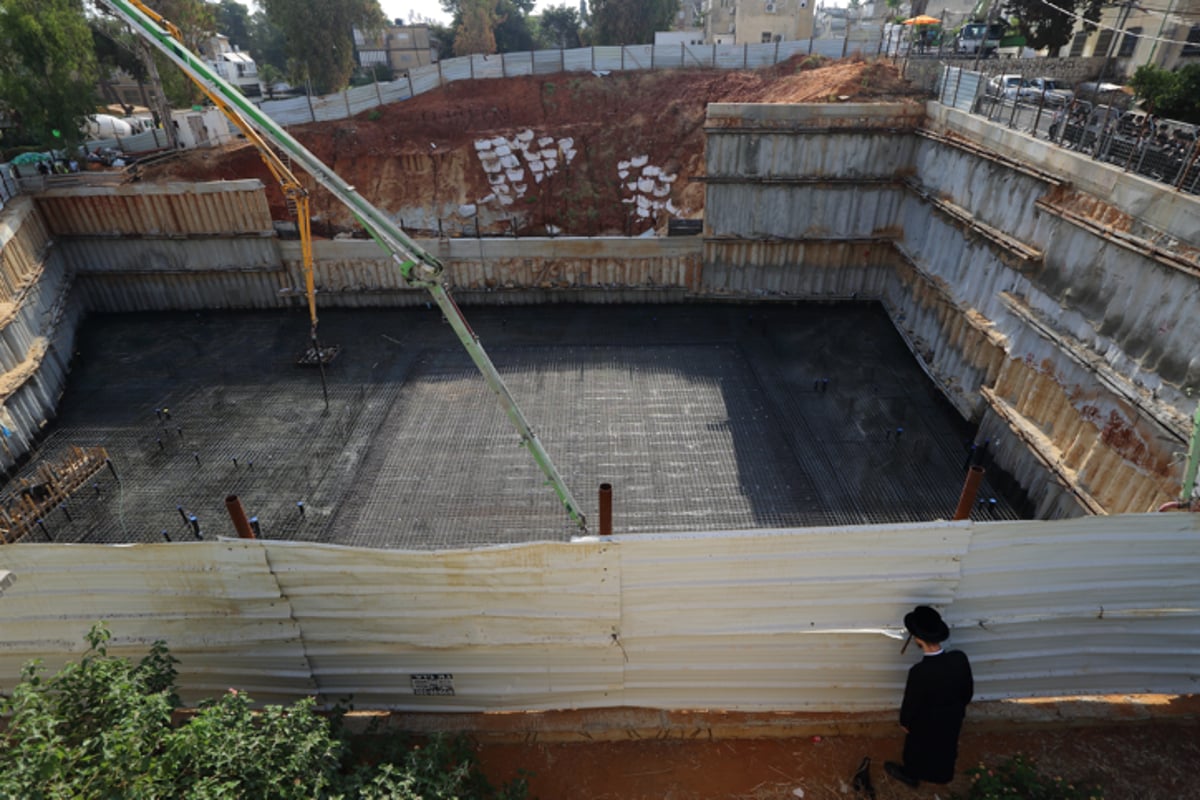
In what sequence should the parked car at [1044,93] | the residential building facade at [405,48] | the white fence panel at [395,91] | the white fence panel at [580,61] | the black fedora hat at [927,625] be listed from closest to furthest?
the black fedora hat at [927,625] → the parked car at [1044,93] → the white fence panel at [395,91] → the white fence panel at [580,61] → the residential building facade at [405,48]

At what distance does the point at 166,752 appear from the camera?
445 cm

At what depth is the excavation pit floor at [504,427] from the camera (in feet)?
39.5

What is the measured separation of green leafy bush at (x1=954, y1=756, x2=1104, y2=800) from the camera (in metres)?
5.11

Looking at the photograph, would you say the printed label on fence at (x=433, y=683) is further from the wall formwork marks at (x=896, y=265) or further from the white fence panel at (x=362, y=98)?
the white fence panel at (x=362, y=98)

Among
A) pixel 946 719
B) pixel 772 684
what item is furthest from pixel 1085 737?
pixel 772 684

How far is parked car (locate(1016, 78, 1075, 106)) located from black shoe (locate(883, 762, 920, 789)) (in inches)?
499

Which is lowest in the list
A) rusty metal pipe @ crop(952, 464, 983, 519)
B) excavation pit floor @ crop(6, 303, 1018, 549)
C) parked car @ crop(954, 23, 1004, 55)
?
excavation pit floor @ crop(6, 303, 1018, 549)

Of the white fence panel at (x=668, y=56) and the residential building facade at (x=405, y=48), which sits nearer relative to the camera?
the white fence panel at (x=668, y=56)

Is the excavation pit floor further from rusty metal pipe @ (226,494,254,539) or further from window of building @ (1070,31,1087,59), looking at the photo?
window of building @ (1070,31,1087,59)

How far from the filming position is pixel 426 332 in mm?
18375

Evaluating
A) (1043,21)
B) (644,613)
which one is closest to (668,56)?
(1043,21)

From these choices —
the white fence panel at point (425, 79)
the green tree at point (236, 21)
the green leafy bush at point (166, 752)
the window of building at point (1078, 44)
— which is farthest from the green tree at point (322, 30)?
the green tree at point (236, 21)

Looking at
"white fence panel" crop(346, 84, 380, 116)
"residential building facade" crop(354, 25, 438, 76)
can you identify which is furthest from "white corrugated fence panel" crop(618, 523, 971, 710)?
"residential building facade" crop(354, 25, 438, 76)

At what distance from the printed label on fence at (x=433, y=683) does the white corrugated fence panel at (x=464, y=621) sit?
1.9 inches
